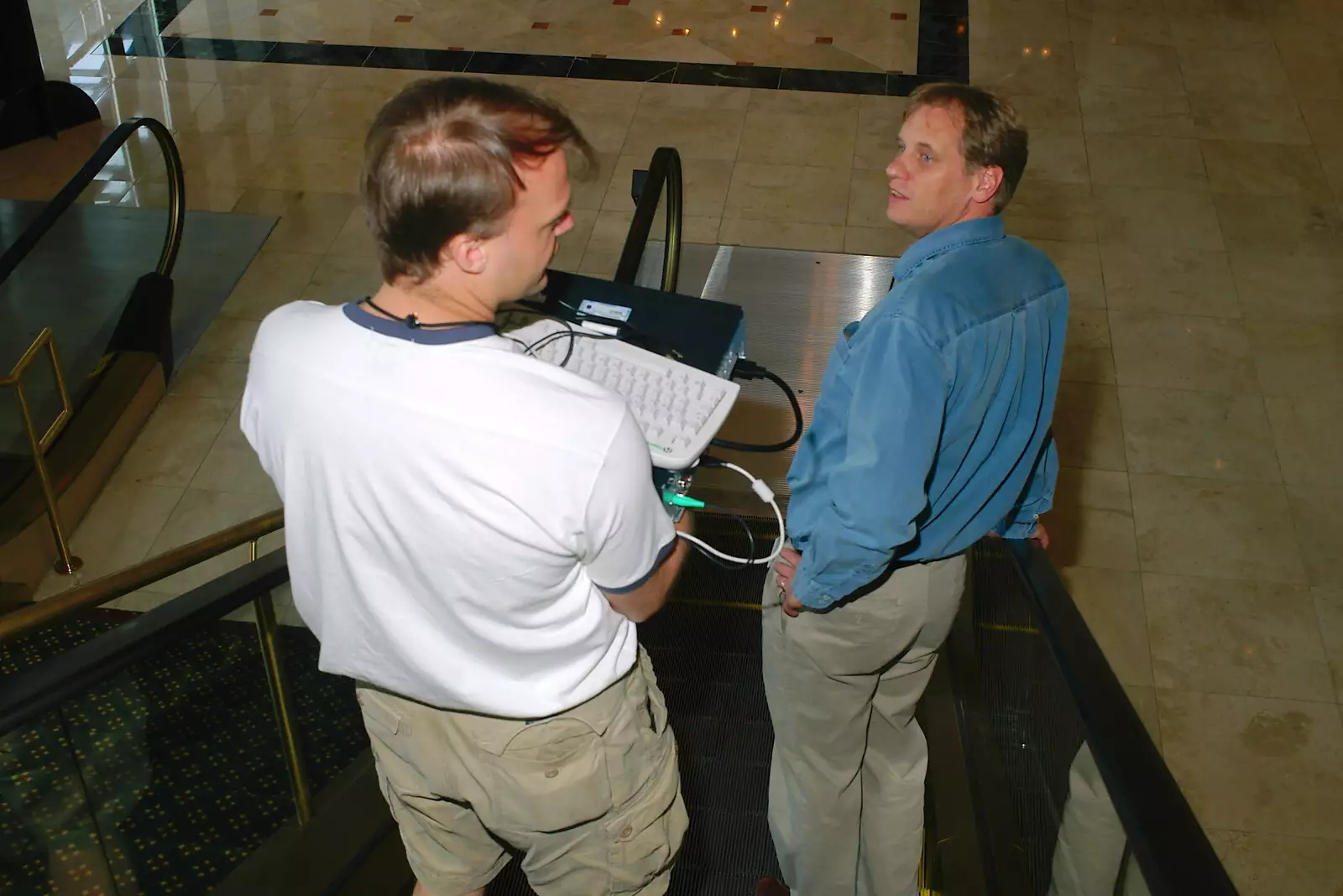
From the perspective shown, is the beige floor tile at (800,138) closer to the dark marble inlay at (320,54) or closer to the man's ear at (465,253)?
the dark marble inlay at (320,54)

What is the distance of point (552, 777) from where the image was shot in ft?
6.59

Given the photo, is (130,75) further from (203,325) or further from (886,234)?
(886,234)

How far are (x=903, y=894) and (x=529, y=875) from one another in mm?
1226

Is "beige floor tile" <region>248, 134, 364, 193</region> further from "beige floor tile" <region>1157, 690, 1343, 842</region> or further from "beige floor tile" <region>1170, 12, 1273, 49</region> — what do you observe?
"beige floor tile" <region>1170, 12, 1273, 49</region>

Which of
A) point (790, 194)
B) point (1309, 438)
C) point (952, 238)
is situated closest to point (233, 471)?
point (790, 194)

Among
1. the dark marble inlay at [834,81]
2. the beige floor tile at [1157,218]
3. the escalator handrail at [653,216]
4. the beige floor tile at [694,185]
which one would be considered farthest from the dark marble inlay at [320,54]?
the beige floor tile at [1157,218]

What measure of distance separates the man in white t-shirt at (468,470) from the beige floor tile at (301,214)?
16.7 ft

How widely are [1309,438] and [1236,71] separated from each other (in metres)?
3.37

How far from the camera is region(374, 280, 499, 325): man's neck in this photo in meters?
1.58

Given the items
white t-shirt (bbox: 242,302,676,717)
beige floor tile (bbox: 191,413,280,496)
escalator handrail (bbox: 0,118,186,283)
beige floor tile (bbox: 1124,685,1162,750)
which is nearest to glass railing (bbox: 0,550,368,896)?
white t-shirt (bbox: 242,302,676,717)

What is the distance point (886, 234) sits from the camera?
657 centimetres

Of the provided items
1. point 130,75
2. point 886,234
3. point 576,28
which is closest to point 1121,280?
point 886,234

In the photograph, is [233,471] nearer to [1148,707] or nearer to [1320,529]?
[1148,707]

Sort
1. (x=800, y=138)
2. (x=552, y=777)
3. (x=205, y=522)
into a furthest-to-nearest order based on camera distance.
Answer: (x=800, y=138) < (x=205, y=522) < (x=552, y=777)
